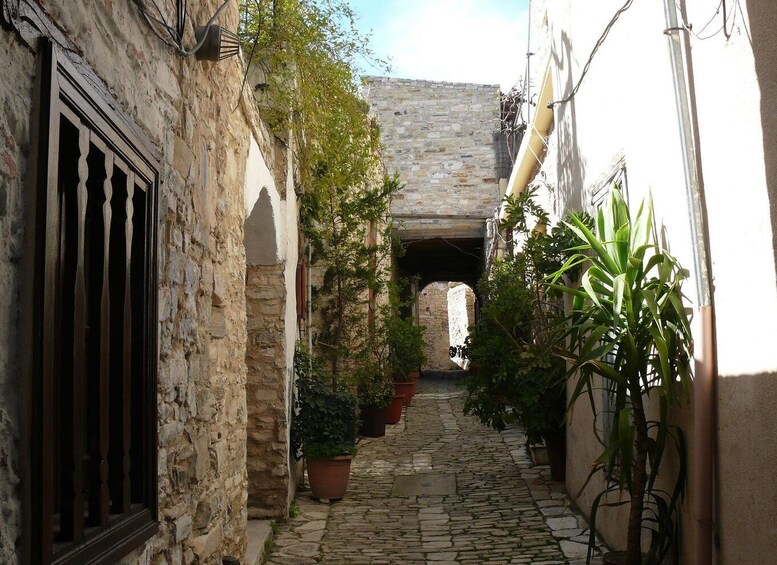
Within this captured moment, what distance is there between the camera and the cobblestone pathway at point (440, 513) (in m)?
5.05

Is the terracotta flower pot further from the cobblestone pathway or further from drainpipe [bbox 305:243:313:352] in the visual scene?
drainpipe [bbox 305:243:313:352]

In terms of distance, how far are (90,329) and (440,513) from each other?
4.29 meters

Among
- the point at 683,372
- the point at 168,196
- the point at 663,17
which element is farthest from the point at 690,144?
the point at 168,196

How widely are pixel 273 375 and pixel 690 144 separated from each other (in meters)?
3.76

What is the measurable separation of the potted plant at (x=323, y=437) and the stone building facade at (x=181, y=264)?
0.50 metres

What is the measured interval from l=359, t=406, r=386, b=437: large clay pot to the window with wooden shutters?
6893 millimetres

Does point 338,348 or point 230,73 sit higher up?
point 230,73


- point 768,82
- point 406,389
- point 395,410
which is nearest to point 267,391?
point 768,82

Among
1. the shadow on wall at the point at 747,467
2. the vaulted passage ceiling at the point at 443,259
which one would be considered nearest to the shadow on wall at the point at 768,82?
the shadow on wall at the point at 747,467

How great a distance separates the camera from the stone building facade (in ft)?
5.71

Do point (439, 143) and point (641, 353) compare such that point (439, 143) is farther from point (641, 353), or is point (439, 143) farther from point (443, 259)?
point (641, 353)

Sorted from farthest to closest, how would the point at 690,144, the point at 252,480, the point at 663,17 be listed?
the point at 252,480 < the point at 663,17 < the point at 690,144

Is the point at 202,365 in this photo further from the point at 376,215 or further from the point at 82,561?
the point at 376,215

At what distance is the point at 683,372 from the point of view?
344cm
